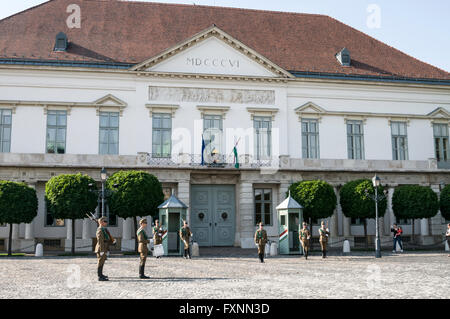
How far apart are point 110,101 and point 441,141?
23396 mm

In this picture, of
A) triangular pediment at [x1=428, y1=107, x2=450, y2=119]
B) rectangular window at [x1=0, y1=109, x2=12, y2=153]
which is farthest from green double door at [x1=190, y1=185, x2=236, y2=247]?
triangular pediment at [x1=428, y1=107, x2=450, y2=119]

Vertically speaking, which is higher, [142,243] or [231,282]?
[142,243]

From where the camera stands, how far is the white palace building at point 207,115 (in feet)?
102

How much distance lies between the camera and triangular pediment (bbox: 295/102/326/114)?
3378cm

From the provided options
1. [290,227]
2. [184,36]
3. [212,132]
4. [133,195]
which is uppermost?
[184,36]

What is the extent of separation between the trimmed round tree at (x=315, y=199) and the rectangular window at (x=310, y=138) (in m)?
4.84

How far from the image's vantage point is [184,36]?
115 ft

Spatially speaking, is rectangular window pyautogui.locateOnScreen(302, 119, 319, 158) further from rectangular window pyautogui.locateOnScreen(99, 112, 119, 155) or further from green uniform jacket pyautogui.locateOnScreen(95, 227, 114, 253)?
green uniform jacket pyautogui.locateOnScreen(95, 227, 114, 253)

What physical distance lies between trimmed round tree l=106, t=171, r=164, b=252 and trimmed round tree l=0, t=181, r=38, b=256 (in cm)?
418

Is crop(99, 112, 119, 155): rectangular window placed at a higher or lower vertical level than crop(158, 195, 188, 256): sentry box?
higher

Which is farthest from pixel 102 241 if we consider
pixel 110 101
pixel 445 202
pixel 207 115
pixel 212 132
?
pixel 445 202

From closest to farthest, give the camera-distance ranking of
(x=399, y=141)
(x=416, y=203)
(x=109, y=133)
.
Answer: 1. (x=416, y=203)
2. (x=109, y=133)
3. (x=399, y=141)

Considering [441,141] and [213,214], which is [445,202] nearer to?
[441,141]
